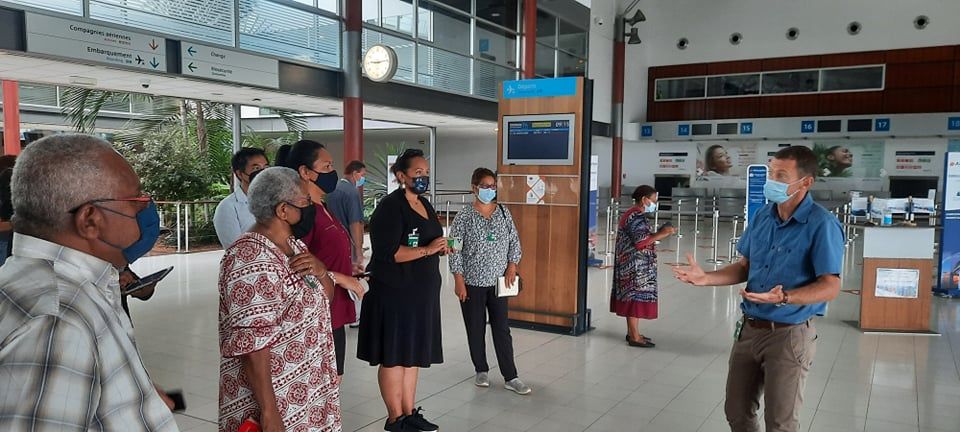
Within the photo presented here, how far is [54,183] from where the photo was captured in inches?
42.9

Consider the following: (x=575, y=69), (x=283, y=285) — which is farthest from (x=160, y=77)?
(x=575, y=69)

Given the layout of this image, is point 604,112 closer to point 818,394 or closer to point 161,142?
point 161,142

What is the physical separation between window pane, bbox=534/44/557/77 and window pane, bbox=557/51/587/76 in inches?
11.7

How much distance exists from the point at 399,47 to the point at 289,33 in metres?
2.57

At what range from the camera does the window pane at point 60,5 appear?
21.3 ft

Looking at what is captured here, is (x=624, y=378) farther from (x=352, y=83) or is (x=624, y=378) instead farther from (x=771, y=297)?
(x=352, y=83)

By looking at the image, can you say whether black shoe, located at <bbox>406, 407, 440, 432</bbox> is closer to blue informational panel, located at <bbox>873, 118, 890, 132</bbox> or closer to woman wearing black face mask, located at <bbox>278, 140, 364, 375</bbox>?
woman wearing black face mask, located at <bbox>278, 140, 364, 375</bbox>

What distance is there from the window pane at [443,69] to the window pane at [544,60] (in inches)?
157

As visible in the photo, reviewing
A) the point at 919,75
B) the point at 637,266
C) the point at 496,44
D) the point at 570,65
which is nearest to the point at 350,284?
the point at 637,266

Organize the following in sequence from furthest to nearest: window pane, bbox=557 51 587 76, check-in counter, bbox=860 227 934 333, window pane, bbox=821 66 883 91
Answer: window pane, bbox=821 66 883 91 → window pane, bbox=557 51 587 76 → check-in counter, bbox=860 227 934 333

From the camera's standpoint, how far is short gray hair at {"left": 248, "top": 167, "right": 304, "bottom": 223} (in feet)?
6.68

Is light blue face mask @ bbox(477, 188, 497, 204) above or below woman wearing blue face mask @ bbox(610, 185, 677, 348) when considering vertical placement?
above

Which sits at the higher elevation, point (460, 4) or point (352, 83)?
point (460, 4)

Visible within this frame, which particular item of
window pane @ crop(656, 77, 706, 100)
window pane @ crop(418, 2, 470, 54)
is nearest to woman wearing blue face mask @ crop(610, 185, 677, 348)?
window pane @ crop(418, 2, 470, 54)
